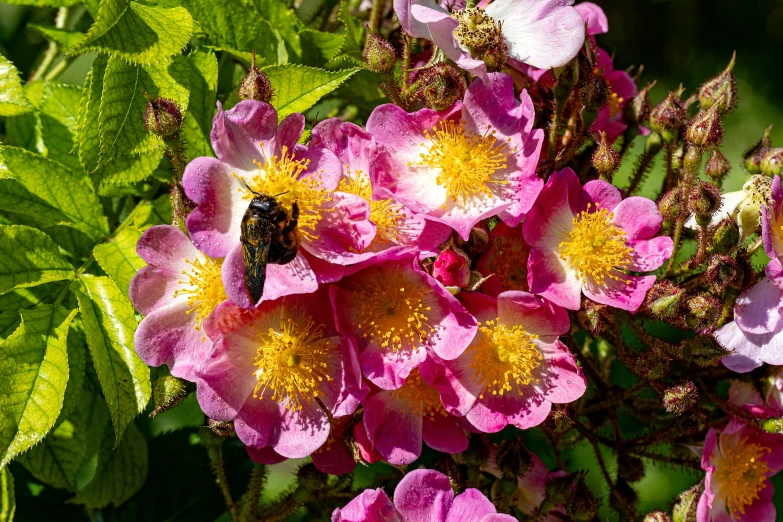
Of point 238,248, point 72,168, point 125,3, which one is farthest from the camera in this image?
point 72,168

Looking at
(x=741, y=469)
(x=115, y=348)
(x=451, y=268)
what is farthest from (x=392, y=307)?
(x=741, y=469)

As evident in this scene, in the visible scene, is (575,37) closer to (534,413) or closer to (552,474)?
(534,413)

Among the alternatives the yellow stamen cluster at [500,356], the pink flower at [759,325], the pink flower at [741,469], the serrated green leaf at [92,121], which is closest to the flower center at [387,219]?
the yellow stamen cluster at [500,356]

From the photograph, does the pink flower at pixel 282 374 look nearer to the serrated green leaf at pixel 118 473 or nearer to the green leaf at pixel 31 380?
the green leaf at pixel 31 380

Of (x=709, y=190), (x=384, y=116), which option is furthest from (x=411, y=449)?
(x=709, y=190)

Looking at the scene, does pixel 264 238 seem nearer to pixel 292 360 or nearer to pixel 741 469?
pixel 292 360

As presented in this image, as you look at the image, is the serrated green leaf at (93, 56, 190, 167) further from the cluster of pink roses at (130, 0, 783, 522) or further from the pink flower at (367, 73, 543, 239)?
the pink flower at (367, 73, 543, 239)

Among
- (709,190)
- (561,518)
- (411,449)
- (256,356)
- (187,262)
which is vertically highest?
(709,190)
